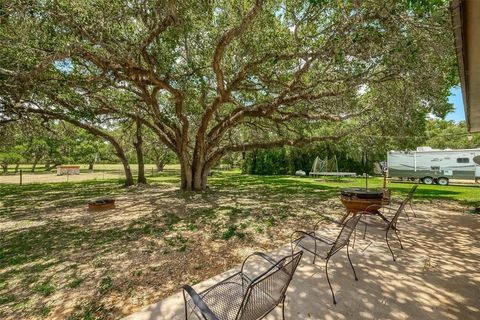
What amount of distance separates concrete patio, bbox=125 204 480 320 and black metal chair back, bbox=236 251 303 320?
52cm

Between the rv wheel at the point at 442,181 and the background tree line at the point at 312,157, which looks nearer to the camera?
the rv wheel at the point at 442,181

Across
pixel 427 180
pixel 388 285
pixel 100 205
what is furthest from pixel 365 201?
pixel 427 180

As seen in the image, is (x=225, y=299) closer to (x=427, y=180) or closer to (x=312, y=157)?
(x=427, y=180)

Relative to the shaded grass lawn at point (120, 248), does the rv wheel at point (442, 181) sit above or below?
above

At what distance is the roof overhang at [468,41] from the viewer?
7.03ft

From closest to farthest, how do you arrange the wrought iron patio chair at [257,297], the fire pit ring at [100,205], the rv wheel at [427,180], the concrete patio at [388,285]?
the wrought iron patio chair at [257,297] < the concrete patio at [388,285] < the fire pit ring at [100,205] < the rv wheel at [427,180]

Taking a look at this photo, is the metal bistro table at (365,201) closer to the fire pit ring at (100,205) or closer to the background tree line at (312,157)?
the fire pit ring at (100,205)

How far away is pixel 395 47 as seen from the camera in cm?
526

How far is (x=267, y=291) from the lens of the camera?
2.03 meters

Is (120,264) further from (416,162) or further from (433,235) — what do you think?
(416,162)

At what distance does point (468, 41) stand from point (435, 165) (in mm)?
17935

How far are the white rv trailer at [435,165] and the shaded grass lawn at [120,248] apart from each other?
996cm

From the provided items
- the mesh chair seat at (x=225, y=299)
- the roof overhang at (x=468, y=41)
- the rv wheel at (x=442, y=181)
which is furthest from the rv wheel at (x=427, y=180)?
the mesh chair seat at (x=225, y=299)

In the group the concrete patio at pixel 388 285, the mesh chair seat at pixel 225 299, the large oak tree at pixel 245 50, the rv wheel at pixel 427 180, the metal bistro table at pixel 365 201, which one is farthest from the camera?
the rv wheel at pixel 427 180
